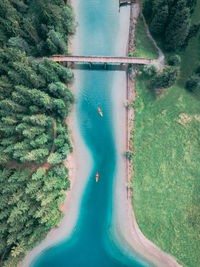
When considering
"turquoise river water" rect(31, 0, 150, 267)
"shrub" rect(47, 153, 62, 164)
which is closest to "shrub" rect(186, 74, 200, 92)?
"turquoise river water" rect(31, 0, 150, 267)

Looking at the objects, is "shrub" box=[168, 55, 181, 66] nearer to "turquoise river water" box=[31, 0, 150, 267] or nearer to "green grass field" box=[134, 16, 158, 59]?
"green grass field" box=[134, 16, 158, 59]

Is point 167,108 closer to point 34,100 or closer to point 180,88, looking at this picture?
point 180,88

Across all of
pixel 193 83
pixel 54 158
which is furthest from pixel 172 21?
pixel 54 158

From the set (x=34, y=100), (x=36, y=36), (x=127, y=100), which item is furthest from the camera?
(x=127, y=100)

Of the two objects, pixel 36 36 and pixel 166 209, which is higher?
pixel 36 36

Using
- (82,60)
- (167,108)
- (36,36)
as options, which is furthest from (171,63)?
(36,36)

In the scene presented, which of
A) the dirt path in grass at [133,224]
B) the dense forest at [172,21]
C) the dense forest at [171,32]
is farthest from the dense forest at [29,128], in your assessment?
the dense forest at [172,21]

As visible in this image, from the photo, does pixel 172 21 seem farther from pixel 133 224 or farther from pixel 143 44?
pixel 133 224
